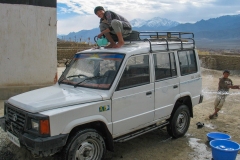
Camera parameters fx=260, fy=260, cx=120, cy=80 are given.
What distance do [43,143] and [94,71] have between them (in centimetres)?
154

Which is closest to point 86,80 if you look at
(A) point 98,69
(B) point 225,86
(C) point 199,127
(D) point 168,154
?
(A) point 98,69

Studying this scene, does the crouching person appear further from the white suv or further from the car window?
the car window

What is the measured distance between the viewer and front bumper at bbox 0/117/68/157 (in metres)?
3.25

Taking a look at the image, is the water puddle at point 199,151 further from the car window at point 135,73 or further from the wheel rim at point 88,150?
the wheel rim at point 88,150

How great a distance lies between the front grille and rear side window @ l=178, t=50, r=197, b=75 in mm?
3244

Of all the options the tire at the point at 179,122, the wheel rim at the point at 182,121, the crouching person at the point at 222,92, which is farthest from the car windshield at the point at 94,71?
the crouching person at the point at 222,92

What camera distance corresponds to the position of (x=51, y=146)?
3314 mm

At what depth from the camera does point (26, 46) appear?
8.25 meters

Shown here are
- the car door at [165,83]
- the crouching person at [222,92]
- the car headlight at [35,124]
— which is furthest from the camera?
the crouching person at [222,92]

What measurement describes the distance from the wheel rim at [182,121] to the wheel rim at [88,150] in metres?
2.19

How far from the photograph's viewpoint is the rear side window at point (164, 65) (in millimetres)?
4805

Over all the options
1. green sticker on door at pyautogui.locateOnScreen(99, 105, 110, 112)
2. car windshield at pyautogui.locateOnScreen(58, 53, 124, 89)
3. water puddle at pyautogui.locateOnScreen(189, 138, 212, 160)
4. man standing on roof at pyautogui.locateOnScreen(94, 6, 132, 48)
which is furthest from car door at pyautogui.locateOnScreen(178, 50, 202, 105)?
green sticker on door at pyautogui.locateOnScreen(99, 105, 110, 112)

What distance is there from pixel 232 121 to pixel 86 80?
442 cm

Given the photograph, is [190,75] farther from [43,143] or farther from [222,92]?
[43,143]
